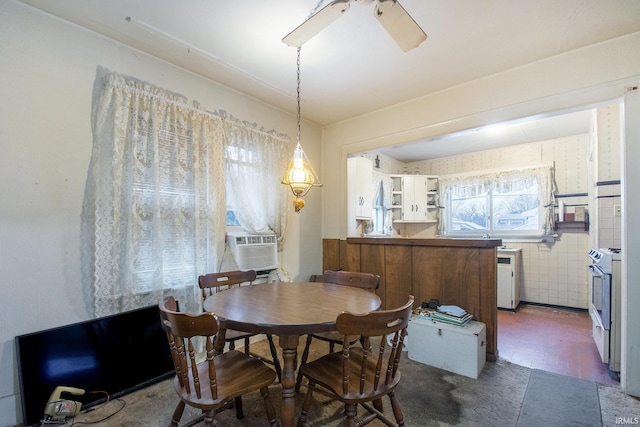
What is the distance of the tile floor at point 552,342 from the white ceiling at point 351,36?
8.67 feet

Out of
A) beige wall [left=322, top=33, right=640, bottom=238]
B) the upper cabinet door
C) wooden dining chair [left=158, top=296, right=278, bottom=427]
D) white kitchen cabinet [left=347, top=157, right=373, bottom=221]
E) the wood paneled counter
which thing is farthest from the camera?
the upper cabinet door

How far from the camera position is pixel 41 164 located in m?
1.91

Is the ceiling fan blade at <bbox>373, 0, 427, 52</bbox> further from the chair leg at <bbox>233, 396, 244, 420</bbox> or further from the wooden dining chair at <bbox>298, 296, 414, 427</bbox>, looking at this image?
the chair leg at <bbox>233, 396, 244, 420</bbox>

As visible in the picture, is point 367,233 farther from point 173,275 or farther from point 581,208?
point 581,208

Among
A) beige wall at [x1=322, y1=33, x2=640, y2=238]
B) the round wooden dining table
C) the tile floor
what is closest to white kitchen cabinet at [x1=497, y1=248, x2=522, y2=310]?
the tile floor

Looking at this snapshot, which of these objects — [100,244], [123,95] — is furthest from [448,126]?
[100,244]

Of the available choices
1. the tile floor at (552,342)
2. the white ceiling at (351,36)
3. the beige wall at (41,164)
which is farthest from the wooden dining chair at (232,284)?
the tile floor at (552,342)

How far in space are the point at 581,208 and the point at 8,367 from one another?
627 cm

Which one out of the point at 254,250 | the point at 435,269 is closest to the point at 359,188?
the point at 435,269

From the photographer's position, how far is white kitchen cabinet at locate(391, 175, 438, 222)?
5.33 metres

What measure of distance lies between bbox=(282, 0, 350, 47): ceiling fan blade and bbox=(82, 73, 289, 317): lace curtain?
1.34 metres

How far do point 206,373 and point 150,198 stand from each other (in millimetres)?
1409

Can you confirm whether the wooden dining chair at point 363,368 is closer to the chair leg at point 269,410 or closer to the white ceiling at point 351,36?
the chair leg at point 269,410

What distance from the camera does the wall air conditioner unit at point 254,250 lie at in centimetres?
286
